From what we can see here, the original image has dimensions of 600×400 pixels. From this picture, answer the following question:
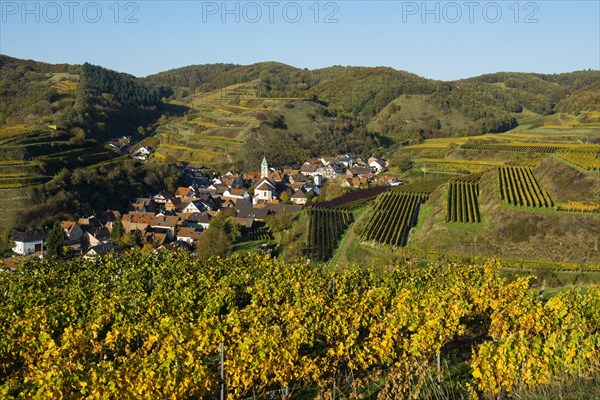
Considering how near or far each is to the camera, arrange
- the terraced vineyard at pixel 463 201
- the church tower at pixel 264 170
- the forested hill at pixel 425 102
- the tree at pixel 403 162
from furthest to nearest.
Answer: the forested hill at pixel 425 102 → the church tower at pixel 264 170 → the tree at pixel 403 162 → the terraced vineyard at pixel 463 201

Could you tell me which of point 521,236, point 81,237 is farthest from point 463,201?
point 81,237

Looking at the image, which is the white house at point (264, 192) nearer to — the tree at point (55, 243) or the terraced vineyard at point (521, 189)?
the tree at point (55, 243)

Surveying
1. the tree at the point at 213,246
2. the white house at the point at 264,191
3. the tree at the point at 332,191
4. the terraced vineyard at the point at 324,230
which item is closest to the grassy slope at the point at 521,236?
the terraced vineyard at the point at 324,230

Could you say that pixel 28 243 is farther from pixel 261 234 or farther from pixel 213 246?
pixel 261 234

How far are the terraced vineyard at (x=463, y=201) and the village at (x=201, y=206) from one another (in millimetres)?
21644

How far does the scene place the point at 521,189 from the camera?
43312 millimetres

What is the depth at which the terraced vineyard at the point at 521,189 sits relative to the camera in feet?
126

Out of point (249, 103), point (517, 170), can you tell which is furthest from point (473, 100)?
point (517, 170)

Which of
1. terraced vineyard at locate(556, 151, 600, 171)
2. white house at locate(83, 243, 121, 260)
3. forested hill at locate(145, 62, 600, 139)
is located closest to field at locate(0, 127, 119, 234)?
white house at locate(83, 243, 121, 260)

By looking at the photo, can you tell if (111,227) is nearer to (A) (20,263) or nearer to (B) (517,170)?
(A) (20,263)

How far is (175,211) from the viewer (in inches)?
2778

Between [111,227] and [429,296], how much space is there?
49.6 m

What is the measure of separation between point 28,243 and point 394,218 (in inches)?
1427

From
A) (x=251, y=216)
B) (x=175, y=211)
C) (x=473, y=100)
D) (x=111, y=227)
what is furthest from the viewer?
(x=473, y=100)
